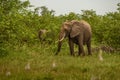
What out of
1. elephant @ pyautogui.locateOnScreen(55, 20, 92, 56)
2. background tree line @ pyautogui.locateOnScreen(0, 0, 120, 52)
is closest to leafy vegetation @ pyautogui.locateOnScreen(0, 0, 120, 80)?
background tree line @ pyautogui.locateOnScreen(0, 0, 120, 52)

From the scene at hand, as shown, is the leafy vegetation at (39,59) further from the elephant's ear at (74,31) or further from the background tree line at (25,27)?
the elephant's ear at (74,31)

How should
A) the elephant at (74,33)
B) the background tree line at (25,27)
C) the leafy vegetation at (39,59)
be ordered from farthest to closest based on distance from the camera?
the elephant at (74,33), the background tree line at (25,27), the leafy vegetation at (39,59)

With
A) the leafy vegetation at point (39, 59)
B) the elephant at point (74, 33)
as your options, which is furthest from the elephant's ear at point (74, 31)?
the leafy vegetation at point (39, 59)

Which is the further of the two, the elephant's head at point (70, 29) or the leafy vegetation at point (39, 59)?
the elephant's head at point (70, 29)

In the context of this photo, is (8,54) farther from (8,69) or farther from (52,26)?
(52,26)

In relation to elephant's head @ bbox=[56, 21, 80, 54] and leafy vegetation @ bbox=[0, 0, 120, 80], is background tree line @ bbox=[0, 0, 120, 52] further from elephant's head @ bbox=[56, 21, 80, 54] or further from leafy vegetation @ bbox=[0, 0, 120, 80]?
elephant's head @ bbox=[56, 21, 80, 54]

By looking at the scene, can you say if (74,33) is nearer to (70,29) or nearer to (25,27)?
(70,29)

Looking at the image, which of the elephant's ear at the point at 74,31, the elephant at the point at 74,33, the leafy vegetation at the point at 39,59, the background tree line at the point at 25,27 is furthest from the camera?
the elephant's ear at the point at 74,31

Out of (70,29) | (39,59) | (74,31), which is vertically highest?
(70,29)

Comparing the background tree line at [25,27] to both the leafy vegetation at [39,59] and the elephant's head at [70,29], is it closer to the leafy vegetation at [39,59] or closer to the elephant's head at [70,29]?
the leafy vegetation at [39,59]

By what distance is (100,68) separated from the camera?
49.2ft

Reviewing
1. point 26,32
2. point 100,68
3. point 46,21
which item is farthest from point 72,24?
point 46,21

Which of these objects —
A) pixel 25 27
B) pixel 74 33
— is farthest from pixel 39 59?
pixel 74 33

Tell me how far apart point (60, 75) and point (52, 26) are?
25.1 m
